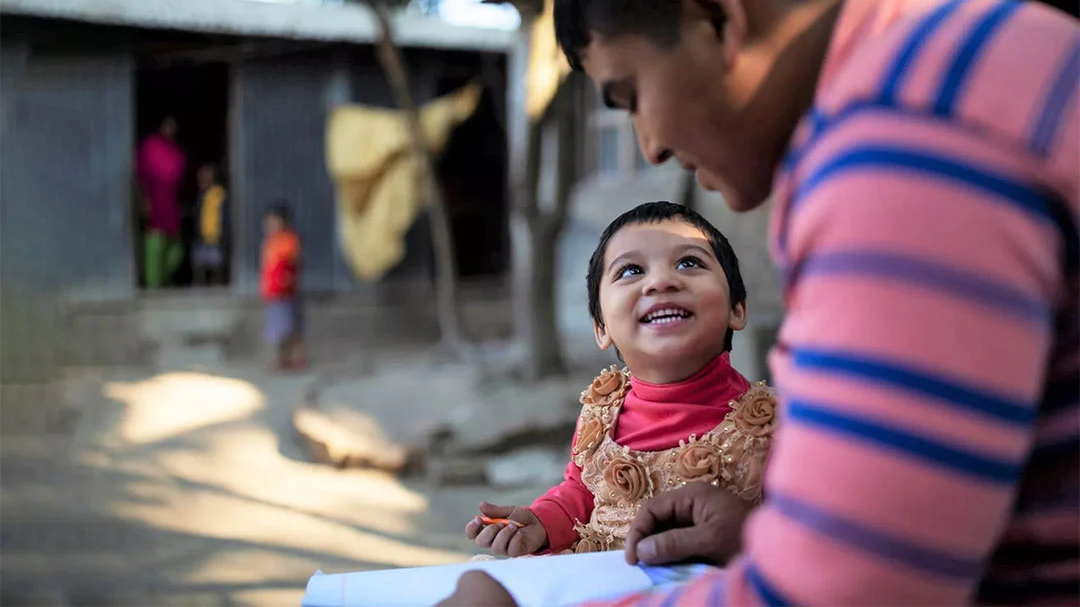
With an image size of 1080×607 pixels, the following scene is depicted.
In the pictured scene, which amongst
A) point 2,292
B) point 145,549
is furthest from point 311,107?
point 145,549

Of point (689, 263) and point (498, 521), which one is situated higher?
point (689, 263)

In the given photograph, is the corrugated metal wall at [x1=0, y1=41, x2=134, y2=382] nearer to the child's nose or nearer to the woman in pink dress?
the woman in pink dress

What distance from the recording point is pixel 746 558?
0.74 metres

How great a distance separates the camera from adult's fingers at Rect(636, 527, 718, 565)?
3.52 ft

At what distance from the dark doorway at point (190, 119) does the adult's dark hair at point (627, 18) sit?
1206 cm

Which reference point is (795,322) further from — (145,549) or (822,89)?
(145,549)

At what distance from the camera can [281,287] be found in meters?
9.80

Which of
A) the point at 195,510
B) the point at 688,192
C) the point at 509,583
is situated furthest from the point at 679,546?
the point at 688,192

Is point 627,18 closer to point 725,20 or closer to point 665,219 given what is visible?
point 725,20

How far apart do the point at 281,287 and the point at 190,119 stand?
190 inches

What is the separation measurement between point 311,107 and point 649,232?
1031 centimetres

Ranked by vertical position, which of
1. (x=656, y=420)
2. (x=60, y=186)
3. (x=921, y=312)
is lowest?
(x=60, y=186)

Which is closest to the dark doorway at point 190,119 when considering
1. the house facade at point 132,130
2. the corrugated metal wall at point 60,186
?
the house facade at point 132,130

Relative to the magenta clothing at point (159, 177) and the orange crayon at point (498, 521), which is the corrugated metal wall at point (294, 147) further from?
the orange crayon at point (498, 521)
